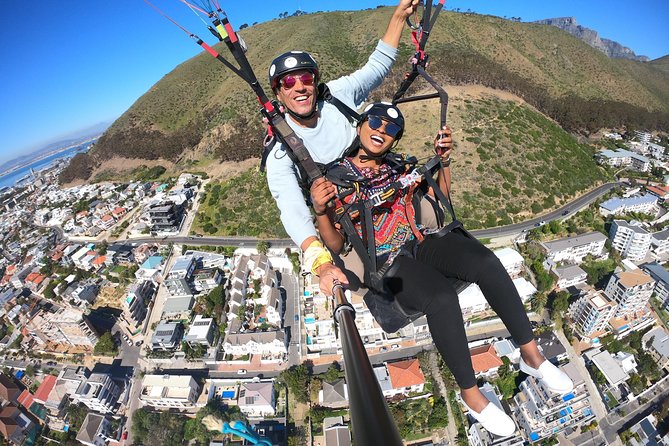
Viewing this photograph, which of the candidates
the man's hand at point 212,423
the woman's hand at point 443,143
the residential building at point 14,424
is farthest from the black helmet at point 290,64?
the residential building at point 14,424

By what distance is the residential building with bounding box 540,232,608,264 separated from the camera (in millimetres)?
25609

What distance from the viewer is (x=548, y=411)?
16984 millimetres

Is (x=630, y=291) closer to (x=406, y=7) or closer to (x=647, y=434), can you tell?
(x=647, y=434)

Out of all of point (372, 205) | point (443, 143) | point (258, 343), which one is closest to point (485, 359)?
point (258, 343)

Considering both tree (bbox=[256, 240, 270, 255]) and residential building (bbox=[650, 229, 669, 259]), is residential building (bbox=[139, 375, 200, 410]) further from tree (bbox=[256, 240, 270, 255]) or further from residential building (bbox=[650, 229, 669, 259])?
residential building (bbox=[650, 229, 669, 259])

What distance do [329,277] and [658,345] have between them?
94.6 ft

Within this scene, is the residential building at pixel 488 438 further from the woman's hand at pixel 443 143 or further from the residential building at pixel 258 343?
the woman's hand at pixel 443 143

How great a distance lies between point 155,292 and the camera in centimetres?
2856

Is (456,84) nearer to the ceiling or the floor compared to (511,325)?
nearer to the ceiling

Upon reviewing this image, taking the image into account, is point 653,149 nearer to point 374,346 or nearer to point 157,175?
point 374,346

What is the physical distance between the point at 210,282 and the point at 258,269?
439 centimetres

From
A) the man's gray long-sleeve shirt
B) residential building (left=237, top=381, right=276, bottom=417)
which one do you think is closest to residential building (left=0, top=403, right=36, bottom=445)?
residential building (left=237, top=381, right=276, bottom=417)

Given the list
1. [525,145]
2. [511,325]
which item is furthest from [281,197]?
[525,145]

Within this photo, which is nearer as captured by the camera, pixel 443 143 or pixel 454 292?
pixel 454 292
